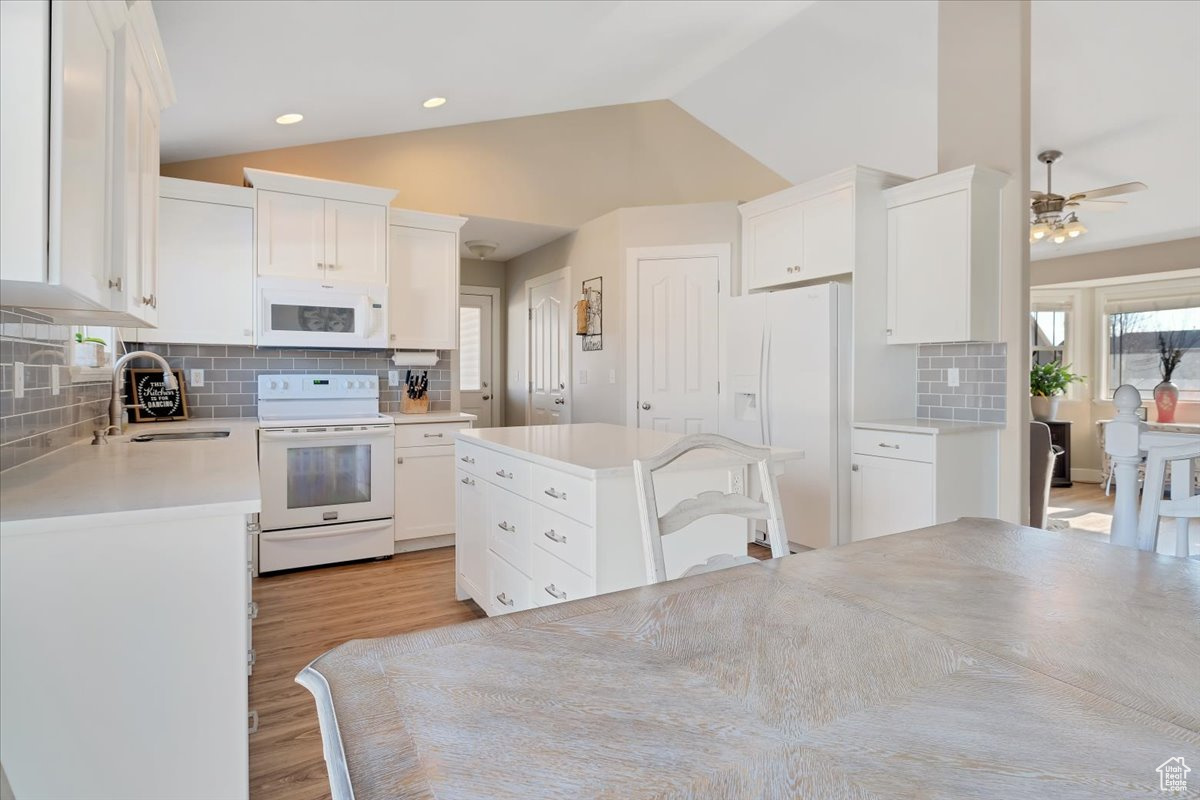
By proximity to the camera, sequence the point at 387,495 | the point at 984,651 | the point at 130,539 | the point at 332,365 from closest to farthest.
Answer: the point at 984,651 < the point at 130,539 < the point at 387,495 < the point at 332,365

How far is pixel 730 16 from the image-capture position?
13.0 feet

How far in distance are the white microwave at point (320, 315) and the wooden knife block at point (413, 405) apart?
474 millimetres

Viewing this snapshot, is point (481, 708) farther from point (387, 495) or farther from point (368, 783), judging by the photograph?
point (387, 495)

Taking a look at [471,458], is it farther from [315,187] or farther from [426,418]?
[315,187]

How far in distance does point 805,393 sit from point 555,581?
232 cm

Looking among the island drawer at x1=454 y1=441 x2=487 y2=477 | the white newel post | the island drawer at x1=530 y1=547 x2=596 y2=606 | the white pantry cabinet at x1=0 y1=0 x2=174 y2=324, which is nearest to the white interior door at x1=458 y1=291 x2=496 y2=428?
the island drawer at x1=454 y1=441 x2=487 y2=477

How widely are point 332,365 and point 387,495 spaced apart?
1.06m

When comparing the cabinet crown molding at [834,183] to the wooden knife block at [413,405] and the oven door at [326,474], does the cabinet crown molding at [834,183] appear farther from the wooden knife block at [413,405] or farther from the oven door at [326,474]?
the oven door at [326,474]

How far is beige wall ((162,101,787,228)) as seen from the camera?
437cm

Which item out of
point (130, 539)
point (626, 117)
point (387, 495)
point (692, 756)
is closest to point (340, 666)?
point (692, 756)

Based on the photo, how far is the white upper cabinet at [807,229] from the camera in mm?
3775

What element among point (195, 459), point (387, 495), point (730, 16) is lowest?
point (387, 495)

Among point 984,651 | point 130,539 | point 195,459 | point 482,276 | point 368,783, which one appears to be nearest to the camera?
point 368,783

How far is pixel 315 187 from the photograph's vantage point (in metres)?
3.89
